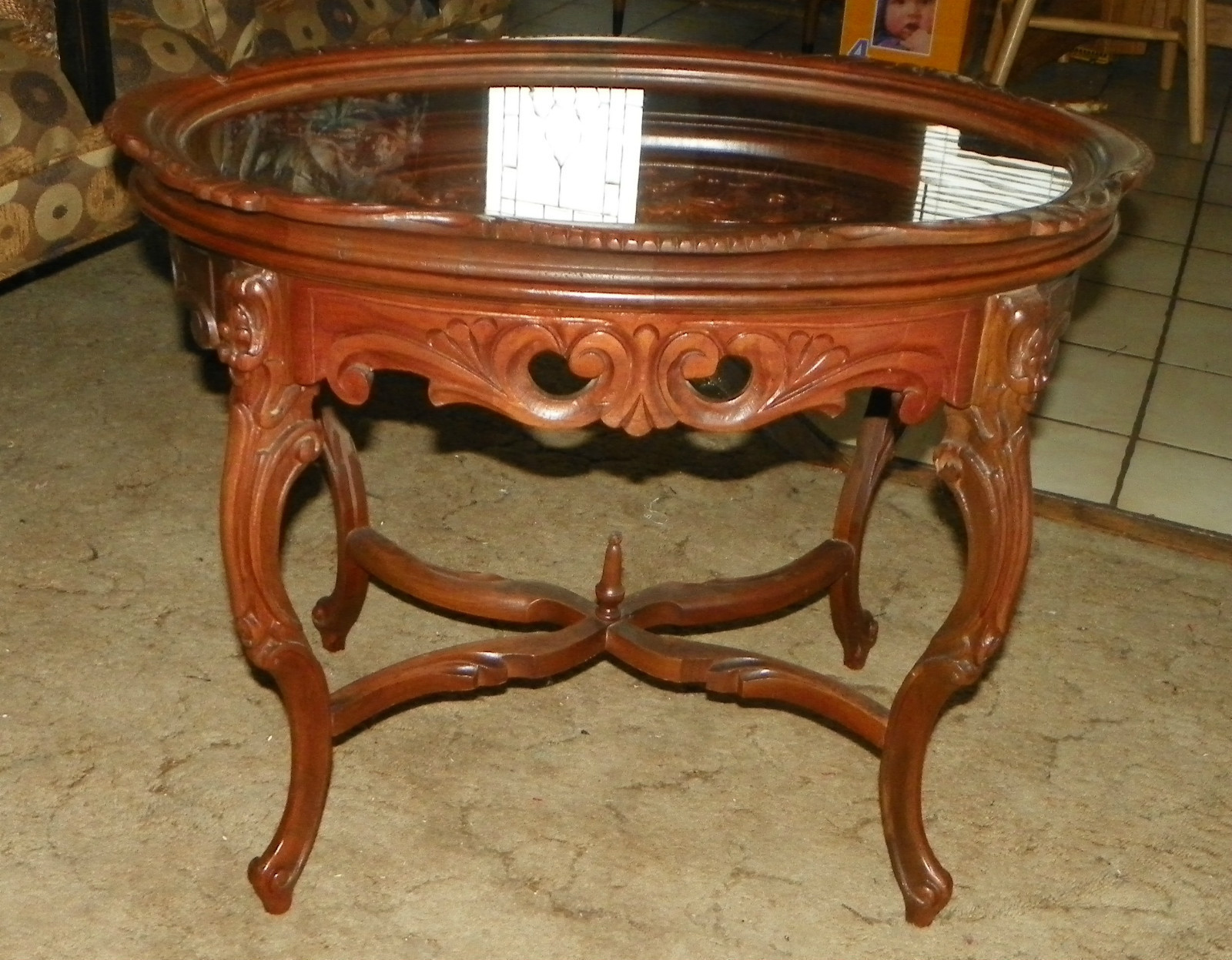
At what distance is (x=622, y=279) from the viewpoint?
965 millimetres

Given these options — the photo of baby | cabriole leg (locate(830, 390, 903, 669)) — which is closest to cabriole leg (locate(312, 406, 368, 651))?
cabriole leg (locate(830, 390, 903, 669))

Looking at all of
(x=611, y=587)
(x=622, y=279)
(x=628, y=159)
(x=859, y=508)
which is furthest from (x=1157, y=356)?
(x=622, y=279)

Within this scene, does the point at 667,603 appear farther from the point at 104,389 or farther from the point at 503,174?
the point at 104,389

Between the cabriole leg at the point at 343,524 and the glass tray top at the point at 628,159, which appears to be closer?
the glass tray top at the point at 628,159

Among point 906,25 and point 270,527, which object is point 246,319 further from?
point 906,25

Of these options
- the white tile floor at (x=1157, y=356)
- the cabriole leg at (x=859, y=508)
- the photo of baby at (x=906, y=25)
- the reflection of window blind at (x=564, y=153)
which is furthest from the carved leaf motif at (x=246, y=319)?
the photo of baby at (x=906, y=25)

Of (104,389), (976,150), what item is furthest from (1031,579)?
(104,389)

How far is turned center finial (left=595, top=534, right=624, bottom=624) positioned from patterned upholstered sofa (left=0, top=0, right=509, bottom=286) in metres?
0.93

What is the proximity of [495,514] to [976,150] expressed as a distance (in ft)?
2.87

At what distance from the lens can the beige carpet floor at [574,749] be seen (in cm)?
130

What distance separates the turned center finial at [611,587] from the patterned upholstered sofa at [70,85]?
3.06 ft

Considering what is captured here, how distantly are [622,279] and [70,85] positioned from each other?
1497 millimetres

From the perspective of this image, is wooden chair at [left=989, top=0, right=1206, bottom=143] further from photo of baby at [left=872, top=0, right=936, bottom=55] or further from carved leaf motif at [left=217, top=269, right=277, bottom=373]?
carved leaf motif at [left=217, top=269, right=277, bottom=373]

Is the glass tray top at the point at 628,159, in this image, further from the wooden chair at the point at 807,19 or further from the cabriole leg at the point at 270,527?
the wooden chair at the point at 807,19
